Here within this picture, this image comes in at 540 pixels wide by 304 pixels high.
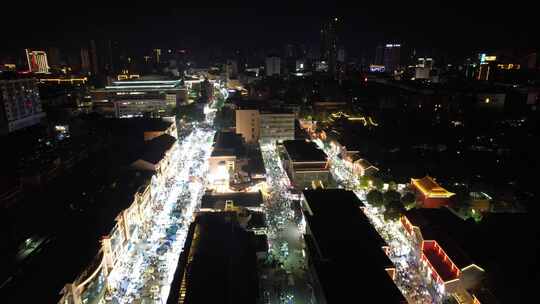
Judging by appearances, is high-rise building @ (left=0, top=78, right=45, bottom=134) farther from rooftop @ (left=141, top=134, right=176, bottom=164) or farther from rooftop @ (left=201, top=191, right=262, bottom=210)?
rooftop @ (left=201, top=191, right=262, bottom=210)

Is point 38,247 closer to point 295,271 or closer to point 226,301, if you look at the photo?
point 226,301

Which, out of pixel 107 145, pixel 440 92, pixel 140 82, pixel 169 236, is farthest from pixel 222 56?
pixel 169 236

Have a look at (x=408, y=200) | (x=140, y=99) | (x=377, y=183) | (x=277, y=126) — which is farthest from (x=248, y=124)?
(x=140, y=99)

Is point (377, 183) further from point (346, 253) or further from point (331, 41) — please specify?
point (331, 41)

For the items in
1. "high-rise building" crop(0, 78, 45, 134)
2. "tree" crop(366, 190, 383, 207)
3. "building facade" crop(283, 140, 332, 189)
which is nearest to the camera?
"tree" crop(366, 190, 383, 207)

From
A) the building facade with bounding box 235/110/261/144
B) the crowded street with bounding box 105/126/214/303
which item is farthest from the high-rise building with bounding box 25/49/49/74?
the crowded street with bounding box 105/126/214/303
